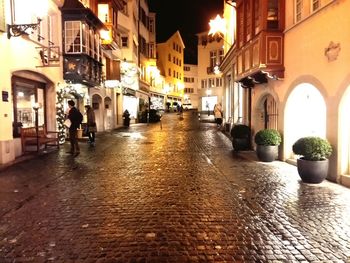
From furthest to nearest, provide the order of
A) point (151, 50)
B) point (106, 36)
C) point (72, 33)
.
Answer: point (151, 50) < point (106, 36) < point (72, 33)

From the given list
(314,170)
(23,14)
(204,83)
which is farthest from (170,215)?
(204,83)

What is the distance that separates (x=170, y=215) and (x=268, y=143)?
6.69 metres

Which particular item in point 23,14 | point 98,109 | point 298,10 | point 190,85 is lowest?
point 98,109

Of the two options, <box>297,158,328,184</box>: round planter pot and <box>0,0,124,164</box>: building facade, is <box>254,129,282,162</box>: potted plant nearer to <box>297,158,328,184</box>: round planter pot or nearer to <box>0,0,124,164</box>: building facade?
<box>297,158,328,184</box>: round planter pot

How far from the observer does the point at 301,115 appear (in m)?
12.7

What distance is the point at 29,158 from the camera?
13.9m

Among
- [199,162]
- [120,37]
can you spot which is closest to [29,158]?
[199,162]

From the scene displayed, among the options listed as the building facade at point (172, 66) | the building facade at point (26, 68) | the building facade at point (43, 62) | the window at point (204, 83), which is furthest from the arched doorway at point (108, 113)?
the building facade at point (172, 66)

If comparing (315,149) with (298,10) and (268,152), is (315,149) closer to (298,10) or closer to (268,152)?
(268,152)

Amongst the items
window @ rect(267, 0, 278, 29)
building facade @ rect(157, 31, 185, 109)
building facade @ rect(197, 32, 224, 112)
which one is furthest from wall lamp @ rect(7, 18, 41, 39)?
→ building facade @ rect(157, 31, 185, 109)

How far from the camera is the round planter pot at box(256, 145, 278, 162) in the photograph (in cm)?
1277

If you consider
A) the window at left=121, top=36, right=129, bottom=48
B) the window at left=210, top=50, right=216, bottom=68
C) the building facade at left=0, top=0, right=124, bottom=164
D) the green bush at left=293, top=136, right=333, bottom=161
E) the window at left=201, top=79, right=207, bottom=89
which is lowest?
the green bush at left=293, top=136, right=333, bottom=161

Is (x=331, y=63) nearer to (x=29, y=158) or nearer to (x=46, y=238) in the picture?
(x=46, y=238)

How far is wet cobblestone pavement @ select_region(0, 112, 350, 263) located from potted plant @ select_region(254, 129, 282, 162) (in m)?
0.94
